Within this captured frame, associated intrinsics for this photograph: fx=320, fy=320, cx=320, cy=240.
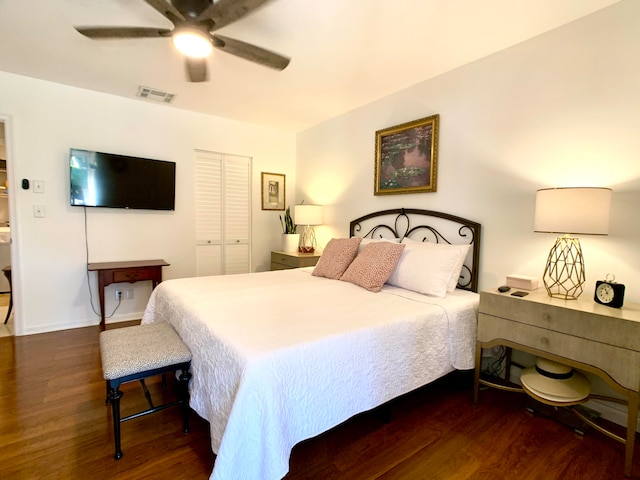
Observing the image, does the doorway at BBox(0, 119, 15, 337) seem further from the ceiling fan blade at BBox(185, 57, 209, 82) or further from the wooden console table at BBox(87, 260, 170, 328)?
the ceiling fan blade at BBox(185, 57, 209, 82)

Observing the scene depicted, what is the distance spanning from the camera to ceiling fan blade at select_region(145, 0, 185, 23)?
1.61 m

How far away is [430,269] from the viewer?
92.9 inches

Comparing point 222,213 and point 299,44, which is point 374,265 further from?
point 222,213

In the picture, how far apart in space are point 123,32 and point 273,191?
9.28ft

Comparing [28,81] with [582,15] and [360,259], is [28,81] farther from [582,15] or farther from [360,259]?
[582,15]

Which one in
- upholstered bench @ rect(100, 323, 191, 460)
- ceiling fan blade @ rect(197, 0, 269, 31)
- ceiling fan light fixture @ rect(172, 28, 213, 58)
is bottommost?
upholstered bench @ rect(100, 323, 191, 460)

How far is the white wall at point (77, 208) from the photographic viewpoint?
10.00 ft

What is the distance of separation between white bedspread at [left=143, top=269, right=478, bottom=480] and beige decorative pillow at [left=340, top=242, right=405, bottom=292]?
0.13 metres

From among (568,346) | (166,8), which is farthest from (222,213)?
(568,346)

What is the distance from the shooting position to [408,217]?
10.3 feet

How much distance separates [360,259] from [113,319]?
2.86 m

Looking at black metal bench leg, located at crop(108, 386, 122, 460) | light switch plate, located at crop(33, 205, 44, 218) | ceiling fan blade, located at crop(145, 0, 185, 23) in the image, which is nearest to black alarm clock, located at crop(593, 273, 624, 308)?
black metal bench leg, located at crop(108, 386, 122, 460)

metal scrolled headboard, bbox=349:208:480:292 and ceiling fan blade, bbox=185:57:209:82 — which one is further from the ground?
ceiling fan blade, bbox=185:57:209:82

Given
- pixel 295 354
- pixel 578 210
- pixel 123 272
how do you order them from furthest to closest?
pixel 123 272
pixel 578 210
pixel 295 354
